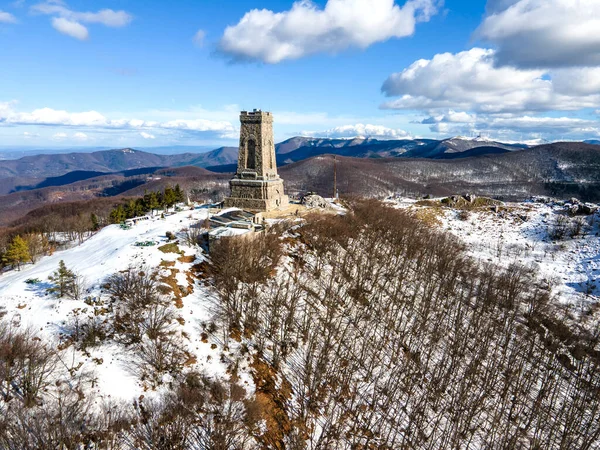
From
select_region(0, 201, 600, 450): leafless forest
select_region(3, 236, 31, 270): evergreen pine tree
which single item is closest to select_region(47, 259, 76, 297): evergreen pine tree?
select_region(0, 201, 600, 450): leafless forest

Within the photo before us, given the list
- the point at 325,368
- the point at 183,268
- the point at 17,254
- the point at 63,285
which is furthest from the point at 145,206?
the point at 325,368

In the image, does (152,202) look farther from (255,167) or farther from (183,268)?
(183,268)

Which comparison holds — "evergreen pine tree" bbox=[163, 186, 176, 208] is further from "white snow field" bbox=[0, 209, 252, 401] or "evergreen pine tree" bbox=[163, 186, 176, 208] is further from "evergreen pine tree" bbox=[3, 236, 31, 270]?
"evergreen pine tree" bbox=[3, 236, 31, 270]

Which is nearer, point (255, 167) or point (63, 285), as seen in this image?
point (63, 285)

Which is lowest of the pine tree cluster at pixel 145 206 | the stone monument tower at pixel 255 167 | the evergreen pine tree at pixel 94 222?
the evergreen pine tree at pixel 94 222

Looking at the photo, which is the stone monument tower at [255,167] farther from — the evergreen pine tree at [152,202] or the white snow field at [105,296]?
the evergreen pine tree at [152,202]

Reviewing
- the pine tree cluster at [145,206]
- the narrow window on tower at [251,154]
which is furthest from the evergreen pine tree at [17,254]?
the narrow window on tower at [251,154]
